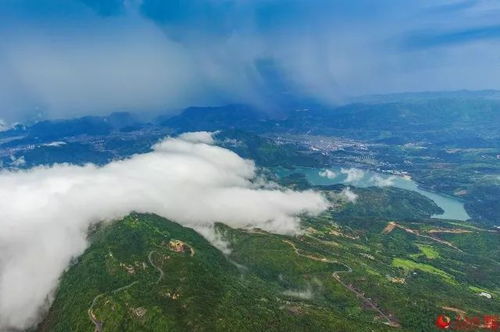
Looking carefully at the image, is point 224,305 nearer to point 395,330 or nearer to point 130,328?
point 130,328

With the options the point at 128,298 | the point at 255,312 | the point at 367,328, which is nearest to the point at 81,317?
the point at 128,298

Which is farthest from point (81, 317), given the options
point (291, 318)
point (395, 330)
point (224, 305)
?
point (395, 330)

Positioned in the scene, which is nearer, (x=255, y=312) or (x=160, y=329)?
(x=160, y=329)

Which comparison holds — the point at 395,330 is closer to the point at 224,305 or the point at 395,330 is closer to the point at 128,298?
the point at 224,305

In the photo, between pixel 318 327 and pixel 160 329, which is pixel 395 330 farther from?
pixel 160 329

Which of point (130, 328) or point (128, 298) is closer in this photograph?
point (130, 328)

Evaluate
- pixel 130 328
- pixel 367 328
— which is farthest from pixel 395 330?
pixel 130 328

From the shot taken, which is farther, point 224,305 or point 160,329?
point 224,305
